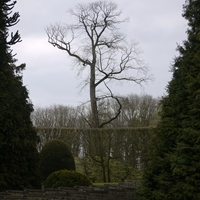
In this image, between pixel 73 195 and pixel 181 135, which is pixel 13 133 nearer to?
pixel 73 195

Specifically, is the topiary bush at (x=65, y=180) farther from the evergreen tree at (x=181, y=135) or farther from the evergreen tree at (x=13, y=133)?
the evergreen tree at (x=181, y=135)

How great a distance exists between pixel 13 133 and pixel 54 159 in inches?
234

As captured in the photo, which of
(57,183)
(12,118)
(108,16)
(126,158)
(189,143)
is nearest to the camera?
(189,143)

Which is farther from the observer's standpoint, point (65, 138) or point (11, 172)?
point (65, 138)

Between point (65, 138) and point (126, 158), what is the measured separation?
4.54 meters

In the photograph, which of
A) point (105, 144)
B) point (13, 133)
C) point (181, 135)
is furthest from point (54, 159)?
point (181, 135)

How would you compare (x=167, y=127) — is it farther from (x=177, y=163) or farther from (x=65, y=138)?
(x=65, y=138)

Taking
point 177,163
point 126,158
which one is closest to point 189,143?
point 177,163

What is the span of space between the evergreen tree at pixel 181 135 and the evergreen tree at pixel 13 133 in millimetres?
6095

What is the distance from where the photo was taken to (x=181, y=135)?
968 centimetres

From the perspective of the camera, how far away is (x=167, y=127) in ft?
33.3

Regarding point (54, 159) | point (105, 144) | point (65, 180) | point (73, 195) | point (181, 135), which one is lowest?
point (73, 195)

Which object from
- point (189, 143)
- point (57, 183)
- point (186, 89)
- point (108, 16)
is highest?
point (108, 16)

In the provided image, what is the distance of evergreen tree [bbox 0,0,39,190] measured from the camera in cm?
1491
